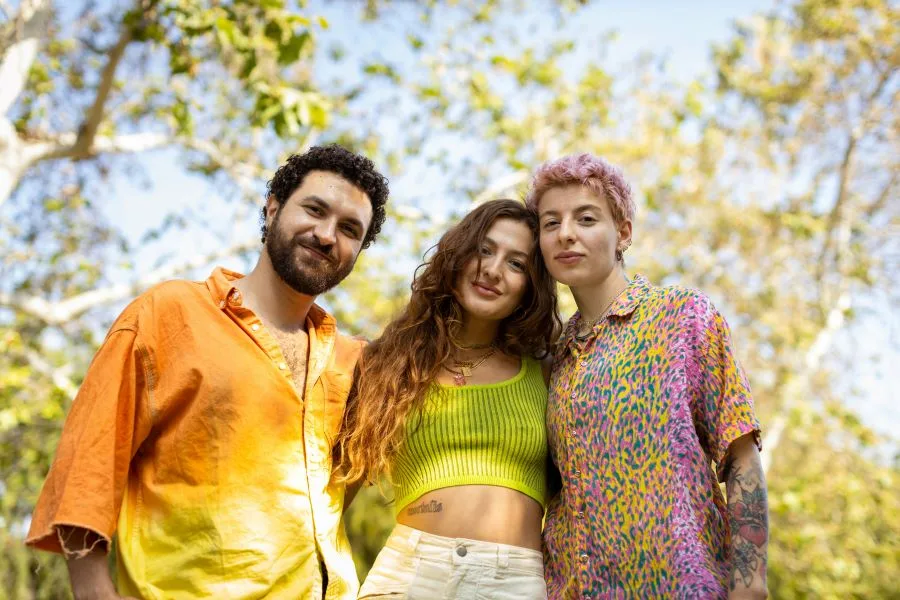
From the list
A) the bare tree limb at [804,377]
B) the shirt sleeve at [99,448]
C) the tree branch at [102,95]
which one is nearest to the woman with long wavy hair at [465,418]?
the shirt sleeve at [99,448]

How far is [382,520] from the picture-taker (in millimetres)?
9805

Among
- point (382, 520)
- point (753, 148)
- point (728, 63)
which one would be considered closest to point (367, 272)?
point (382, 520)

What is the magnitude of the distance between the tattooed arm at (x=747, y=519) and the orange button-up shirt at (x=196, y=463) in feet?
4.51

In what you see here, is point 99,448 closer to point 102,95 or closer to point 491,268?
Result: point 491,268

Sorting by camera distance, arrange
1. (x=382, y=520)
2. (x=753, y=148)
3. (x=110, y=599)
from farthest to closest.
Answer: (x=753, y=148)
(x=382, y=520)
(x=110, y=599)

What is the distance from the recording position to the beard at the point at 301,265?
301 cm

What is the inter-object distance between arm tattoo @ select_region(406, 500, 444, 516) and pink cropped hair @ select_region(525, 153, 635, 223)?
4.44 feet

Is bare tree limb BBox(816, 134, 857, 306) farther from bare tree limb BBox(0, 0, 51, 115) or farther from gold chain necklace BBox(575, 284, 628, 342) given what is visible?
bare tree limb BBox(0, 0, 51, 115)

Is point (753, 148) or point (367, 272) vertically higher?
point (753, 148)

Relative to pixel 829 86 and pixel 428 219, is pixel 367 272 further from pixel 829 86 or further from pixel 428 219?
pixel 829 86

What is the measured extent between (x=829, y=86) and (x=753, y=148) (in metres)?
3.08

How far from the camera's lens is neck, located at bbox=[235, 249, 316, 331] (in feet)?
10.0

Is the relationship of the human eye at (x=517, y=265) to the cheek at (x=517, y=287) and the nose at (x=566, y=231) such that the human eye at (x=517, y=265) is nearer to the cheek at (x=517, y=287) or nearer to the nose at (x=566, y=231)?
the cheek at (x=517, y=287)

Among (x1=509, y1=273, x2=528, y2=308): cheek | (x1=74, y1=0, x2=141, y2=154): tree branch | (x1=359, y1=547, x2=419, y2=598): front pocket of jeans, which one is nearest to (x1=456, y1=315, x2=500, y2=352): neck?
(x1=509, y1=273, x2=528, y2=308): cheek
